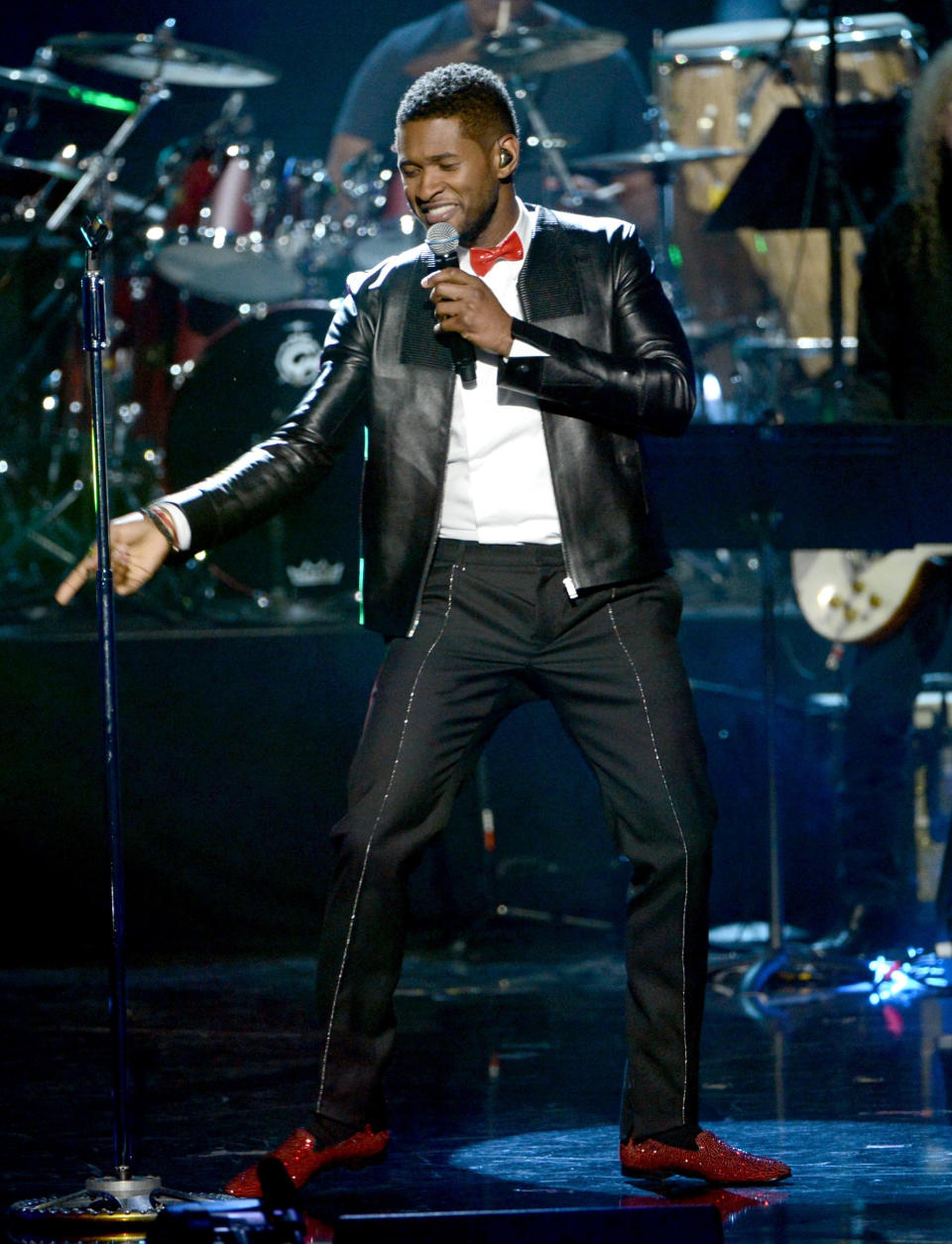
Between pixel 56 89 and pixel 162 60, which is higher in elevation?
pixel 162 60

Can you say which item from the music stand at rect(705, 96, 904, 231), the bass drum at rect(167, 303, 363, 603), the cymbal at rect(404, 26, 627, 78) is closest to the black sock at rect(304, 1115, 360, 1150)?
the music stand at rect(705, 96, 904, 231)

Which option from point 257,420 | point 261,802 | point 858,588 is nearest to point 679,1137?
point 858,588

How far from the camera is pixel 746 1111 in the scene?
156 inches

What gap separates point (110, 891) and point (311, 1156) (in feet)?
1.99

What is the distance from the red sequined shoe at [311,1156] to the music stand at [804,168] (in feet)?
10.9

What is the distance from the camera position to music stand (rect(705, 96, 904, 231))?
5.59 metres

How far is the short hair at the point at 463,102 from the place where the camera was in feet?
11.0

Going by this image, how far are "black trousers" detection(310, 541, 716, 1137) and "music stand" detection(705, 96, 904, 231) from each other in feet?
8.29

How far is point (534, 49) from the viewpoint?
7.18 m

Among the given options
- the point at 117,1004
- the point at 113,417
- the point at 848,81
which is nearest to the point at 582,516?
the point at 117,1004

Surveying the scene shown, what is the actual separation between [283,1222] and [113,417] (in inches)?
213

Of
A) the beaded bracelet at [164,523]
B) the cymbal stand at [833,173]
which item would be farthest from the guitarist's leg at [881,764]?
the beaded bracelet at [164,523]

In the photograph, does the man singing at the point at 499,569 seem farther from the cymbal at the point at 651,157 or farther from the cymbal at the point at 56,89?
the cymbal at the point at 651,157

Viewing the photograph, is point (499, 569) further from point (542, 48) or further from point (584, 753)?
point (542, 48)
